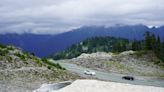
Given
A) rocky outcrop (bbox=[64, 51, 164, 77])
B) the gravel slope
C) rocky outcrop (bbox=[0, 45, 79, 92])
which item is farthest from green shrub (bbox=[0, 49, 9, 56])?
rocky outcrop (bbox=[64, 51, 164, 77])

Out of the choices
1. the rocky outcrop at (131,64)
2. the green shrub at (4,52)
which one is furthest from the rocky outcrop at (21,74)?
the rocky outcrop at (131,64)

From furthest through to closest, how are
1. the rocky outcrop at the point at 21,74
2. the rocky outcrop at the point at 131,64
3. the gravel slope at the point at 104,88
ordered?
the rocky outcrop at the point at 131,64, the rocky outcrop at the point at 21,74, the gravel slope at the point at 104,88

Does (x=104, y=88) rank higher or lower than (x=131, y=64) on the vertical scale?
higher

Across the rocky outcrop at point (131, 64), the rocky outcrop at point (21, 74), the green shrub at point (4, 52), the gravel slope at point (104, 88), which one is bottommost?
the rocky outcrop at point (131, 64)

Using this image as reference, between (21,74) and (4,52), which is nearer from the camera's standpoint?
(21,74)

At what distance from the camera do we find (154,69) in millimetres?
149625

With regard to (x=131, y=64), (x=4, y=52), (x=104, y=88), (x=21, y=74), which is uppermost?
(x=104, y=88)

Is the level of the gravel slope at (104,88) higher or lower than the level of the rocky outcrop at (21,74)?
higher

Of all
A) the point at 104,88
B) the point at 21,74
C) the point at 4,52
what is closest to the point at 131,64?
the point at 4,52

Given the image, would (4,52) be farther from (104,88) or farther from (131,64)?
(131,64)

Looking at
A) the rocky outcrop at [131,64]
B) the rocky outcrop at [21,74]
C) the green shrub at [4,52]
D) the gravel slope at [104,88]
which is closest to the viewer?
the gravel slope at [104,88]

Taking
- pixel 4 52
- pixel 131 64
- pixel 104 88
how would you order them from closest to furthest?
pixel 104 88 → pixel 4 52 → pixel 131 64

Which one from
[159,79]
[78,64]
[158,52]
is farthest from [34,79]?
[158,52]

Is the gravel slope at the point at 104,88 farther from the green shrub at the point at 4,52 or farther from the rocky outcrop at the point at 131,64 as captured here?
the rocky outcrop at the point at 131,64
